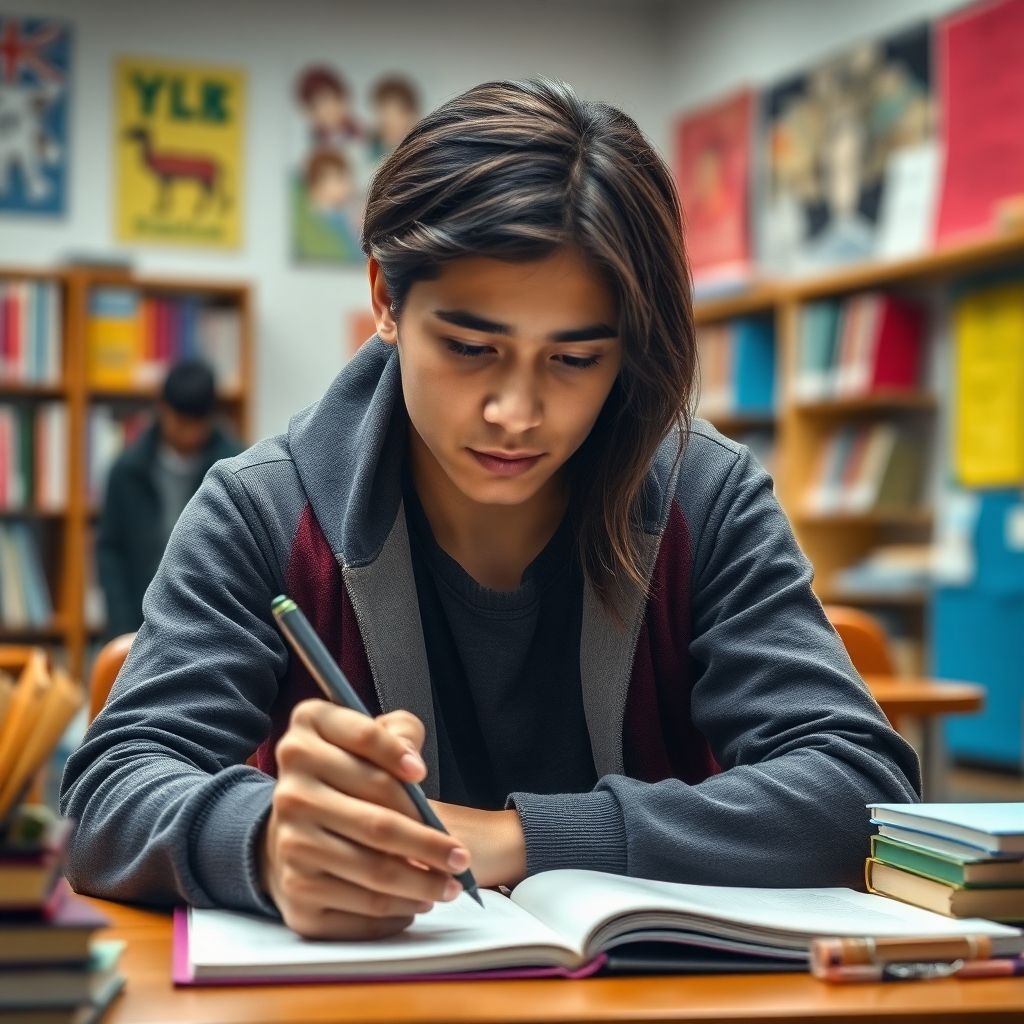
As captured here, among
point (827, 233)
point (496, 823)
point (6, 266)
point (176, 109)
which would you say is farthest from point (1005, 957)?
point (176, 109)

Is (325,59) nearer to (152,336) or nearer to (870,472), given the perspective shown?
(152,336)

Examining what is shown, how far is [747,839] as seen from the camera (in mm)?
1078

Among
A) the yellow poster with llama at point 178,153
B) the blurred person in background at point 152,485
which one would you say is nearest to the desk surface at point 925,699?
the blurred person in background at point 152,485

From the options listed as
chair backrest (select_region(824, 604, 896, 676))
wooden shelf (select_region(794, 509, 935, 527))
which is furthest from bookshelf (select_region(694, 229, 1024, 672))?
chair backrest (select_region(824, 604, 896, 676))

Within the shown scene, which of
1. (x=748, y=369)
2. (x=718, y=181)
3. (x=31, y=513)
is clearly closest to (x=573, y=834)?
(x=748, y=369)

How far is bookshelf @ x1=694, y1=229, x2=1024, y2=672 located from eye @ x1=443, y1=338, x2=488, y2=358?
3909 mm

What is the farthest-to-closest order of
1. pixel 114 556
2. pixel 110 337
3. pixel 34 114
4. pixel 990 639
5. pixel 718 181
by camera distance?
pixel 718 181, pixel 34 114, pixel 110 337, pixel 114 556, pixel 990 639

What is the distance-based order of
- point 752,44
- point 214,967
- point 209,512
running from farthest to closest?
point 752,44, point 209,512, point 214,967

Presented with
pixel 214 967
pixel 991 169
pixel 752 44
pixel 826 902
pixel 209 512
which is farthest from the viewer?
pixel 752 44

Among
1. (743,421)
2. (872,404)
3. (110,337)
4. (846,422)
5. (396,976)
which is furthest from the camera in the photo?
(743,421)

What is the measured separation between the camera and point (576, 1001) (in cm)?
78

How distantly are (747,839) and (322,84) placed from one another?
579 centimetres

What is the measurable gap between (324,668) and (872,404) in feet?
14.8

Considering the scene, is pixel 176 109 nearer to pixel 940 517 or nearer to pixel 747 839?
pixel 940 517
